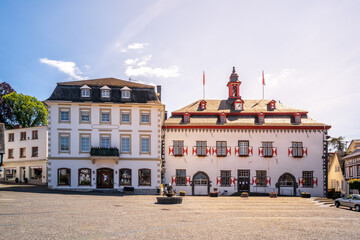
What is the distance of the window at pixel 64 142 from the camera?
40812 millimetres

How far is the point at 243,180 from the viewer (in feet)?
148

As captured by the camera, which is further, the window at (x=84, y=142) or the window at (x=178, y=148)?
the window at (x=178, y=148)

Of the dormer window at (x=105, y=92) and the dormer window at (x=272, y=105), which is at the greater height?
the dormer window at (x=105, y=92)

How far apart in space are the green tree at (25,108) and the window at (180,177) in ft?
95.9

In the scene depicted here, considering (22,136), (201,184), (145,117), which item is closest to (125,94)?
(145,117)

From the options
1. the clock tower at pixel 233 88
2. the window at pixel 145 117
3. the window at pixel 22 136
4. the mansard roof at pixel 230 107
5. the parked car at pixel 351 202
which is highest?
the clock tower at pixel 233 88

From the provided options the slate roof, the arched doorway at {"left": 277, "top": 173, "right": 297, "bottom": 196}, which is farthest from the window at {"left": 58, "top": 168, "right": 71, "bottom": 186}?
the arched doorway at {"left": 277, "top": 173, "right": 297, "bottom": 196}

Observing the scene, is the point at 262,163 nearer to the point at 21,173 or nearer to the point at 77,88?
the point at 77,88

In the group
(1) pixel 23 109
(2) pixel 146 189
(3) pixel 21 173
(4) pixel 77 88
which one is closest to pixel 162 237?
(2) pixel 146 189

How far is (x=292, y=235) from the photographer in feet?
57.4

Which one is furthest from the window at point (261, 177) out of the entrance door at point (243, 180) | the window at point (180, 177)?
the window at point (180, 177)

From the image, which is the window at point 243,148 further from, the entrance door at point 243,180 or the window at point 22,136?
the window at point 22,136

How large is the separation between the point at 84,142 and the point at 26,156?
14.8 meters

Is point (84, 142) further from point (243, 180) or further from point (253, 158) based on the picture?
point (253, 158)
